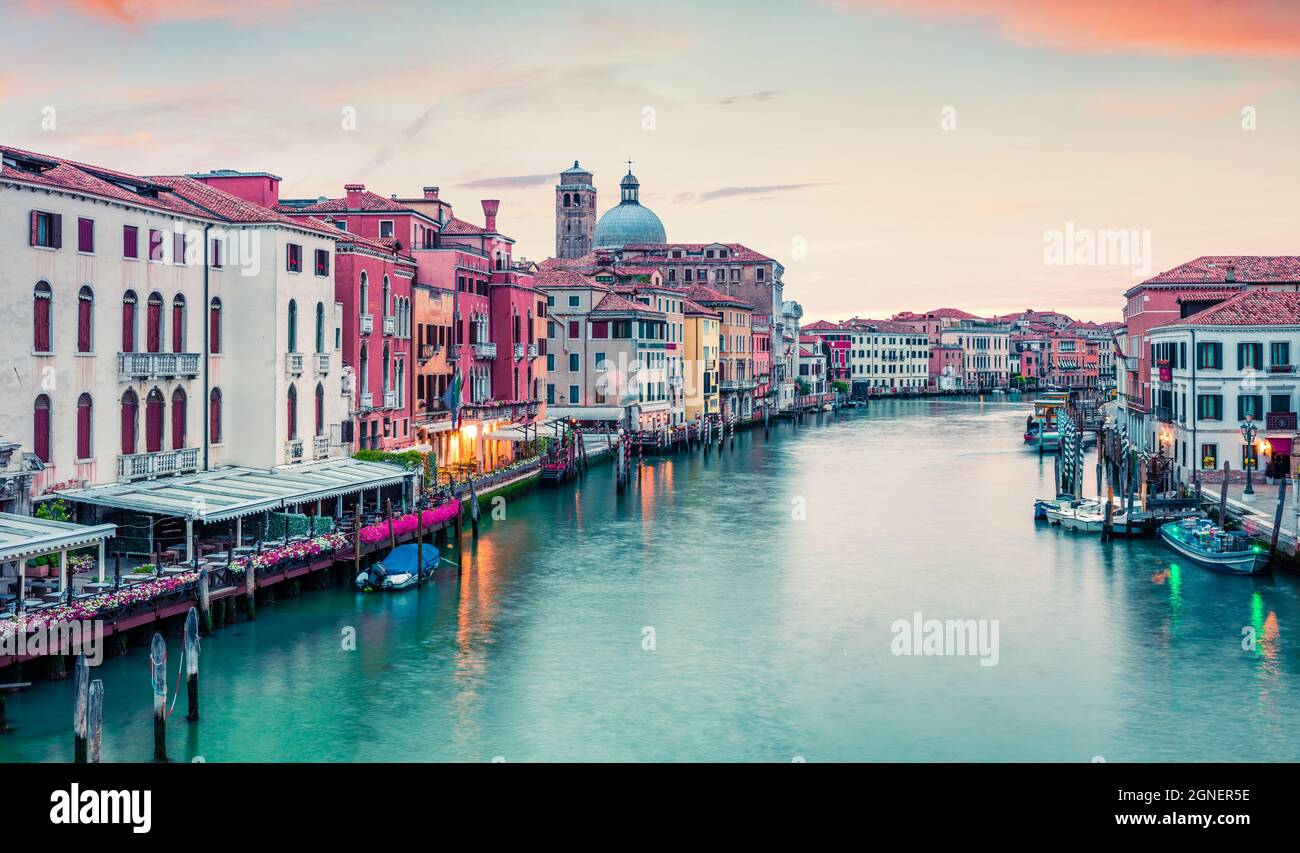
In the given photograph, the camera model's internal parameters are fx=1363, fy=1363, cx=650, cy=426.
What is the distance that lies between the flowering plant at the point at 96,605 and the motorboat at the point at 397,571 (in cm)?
560

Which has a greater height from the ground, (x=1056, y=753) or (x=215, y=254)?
(x=215, y=254)

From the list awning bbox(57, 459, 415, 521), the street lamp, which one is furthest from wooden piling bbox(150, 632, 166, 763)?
the street lamp

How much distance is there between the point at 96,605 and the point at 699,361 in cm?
6332

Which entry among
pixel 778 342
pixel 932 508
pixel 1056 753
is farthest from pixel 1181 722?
pixel 778 342

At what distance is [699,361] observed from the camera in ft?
273

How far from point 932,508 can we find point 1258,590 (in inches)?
715

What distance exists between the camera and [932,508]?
47344 millimetres

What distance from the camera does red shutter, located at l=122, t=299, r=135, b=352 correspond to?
27984 millimetres

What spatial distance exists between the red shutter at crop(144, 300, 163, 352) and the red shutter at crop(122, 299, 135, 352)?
47 centimetres

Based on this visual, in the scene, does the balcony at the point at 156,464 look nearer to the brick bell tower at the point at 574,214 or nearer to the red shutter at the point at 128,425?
the red shutter at the point at 128,425

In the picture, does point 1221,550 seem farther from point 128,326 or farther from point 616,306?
point 616,306

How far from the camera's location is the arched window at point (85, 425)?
26.4 meters

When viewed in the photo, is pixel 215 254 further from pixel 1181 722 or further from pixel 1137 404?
pixel 1137 404
